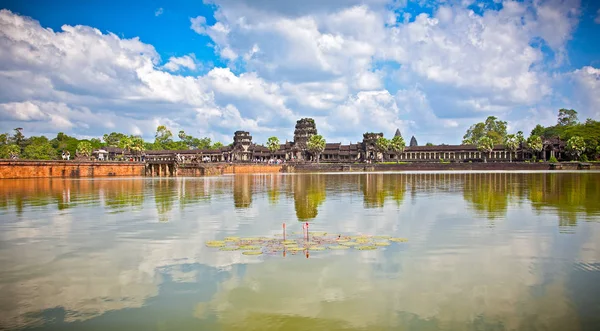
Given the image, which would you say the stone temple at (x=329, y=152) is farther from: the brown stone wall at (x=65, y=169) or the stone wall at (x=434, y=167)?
the brown stone wall at (x=65, y=169)

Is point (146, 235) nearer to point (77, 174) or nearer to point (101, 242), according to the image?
point (101, 242)

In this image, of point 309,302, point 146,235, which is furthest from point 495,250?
point 146,235

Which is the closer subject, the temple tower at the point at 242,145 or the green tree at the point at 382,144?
the green tree at the point at 382,144

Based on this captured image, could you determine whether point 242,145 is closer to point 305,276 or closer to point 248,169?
point 248,169

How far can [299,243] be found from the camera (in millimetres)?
15227

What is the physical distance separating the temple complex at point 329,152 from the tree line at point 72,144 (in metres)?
12.8

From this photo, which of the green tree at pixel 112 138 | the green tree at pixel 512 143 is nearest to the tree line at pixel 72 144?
the green tree at pixel 112 138

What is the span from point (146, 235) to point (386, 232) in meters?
8.29

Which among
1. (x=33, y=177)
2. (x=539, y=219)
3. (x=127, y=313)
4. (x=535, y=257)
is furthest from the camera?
(x=33, y=177)

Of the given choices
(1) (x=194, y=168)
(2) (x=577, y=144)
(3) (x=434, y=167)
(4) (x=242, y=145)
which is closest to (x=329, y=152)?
(4) (x=242, y=145)

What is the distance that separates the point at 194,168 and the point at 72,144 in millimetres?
87606

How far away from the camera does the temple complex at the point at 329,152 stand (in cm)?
13675

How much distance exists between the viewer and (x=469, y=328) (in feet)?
27.5

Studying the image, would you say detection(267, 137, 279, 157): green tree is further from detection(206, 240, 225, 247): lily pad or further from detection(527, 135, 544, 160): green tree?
detection(206, 240, 225, 247): lily pad
